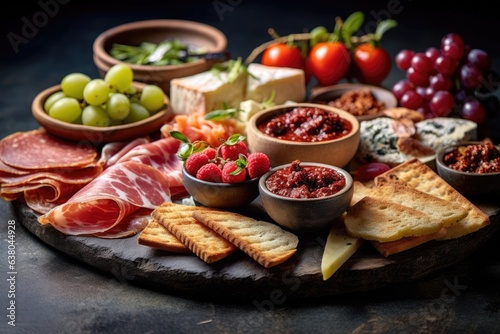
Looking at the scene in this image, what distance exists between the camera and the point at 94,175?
145 inches

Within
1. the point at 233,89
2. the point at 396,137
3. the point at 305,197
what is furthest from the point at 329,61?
the point at 305,197

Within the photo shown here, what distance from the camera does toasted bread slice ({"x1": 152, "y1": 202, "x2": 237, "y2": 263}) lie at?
2957mm

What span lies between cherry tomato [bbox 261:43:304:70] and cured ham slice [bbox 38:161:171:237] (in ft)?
4.89

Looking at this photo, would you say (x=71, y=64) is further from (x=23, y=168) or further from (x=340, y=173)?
(x=340, y=173)

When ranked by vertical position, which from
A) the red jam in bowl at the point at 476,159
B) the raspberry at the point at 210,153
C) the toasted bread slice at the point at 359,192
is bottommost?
the toasted bread slice at the point at 359,192

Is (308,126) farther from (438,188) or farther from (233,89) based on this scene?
(233,89)

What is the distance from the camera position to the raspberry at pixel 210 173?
10.5 feet

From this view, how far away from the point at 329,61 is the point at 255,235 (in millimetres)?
1860

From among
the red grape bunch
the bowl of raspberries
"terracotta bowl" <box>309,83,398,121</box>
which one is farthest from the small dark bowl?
the red grape bunch

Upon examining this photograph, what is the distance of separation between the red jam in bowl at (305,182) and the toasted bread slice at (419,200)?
26 cm

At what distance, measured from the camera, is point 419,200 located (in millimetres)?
3205

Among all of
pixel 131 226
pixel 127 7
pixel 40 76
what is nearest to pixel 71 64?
pixel 40 76

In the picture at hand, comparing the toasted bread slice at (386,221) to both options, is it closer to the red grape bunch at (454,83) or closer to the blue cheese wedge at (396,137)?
the blue cheese wedge at (396,137)

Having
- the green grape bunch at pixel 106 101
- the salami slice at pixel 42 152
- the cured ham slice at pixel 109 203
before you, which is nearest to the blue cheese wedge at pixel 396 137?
the cured ham slice at pixel 109 203
